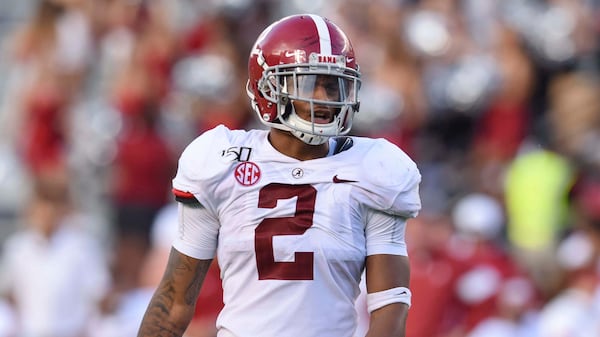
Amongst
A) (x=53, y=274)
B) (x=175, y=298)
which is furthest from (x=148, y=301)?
(x=175, y=298)

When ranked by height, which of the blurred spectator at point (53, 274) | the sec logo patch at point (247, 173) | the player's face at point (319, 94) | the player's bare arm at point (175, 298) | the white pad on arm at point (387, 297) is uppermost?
the player's face at point (319, 94)

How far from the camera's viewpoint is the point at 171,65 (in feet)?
33.0

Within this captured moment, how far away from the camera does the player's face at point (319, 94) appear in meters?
3.74

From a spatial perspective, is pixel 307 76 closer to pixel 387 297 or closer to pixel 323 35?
pixel 323 35

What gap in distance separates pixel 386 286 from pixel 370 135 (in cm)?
533

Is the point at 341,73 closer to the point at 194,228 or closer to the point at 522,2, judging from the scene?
the point at 194,228

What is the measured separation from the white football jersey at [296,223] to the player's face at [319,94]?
135 mm

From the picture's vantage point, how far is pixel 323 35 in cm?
380

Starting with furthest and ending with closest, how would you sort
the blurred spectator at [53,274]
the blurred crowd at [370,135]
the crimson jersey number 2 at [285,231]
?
1. the blurred spectator at [53,274]
2. the blurred crowd at [370,135]
3. the crimson jersey number 2 at [285,231]

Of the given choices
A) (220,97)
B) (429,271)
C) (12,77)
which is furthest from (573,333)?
(12,77)

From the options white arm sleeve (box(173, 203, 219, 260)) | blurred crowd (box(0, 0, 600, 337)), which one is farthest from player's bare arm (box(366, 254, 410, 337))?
blurred crowd (box(0, 0, 600, 337))

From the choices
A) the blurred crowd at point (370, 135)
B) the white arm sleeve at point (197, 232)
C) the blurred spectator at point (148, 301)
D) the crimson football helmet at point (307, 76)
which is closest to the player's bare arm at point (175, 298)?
the white arm sleeve at point (197, 232)

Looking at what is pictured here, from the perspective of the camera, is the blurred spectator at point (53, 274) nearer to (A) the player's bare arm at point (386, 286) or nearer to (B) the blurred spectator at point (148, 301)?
(B) the blurred spectator at point (148, 301)

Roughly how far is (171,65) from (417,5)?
6.42 feet
